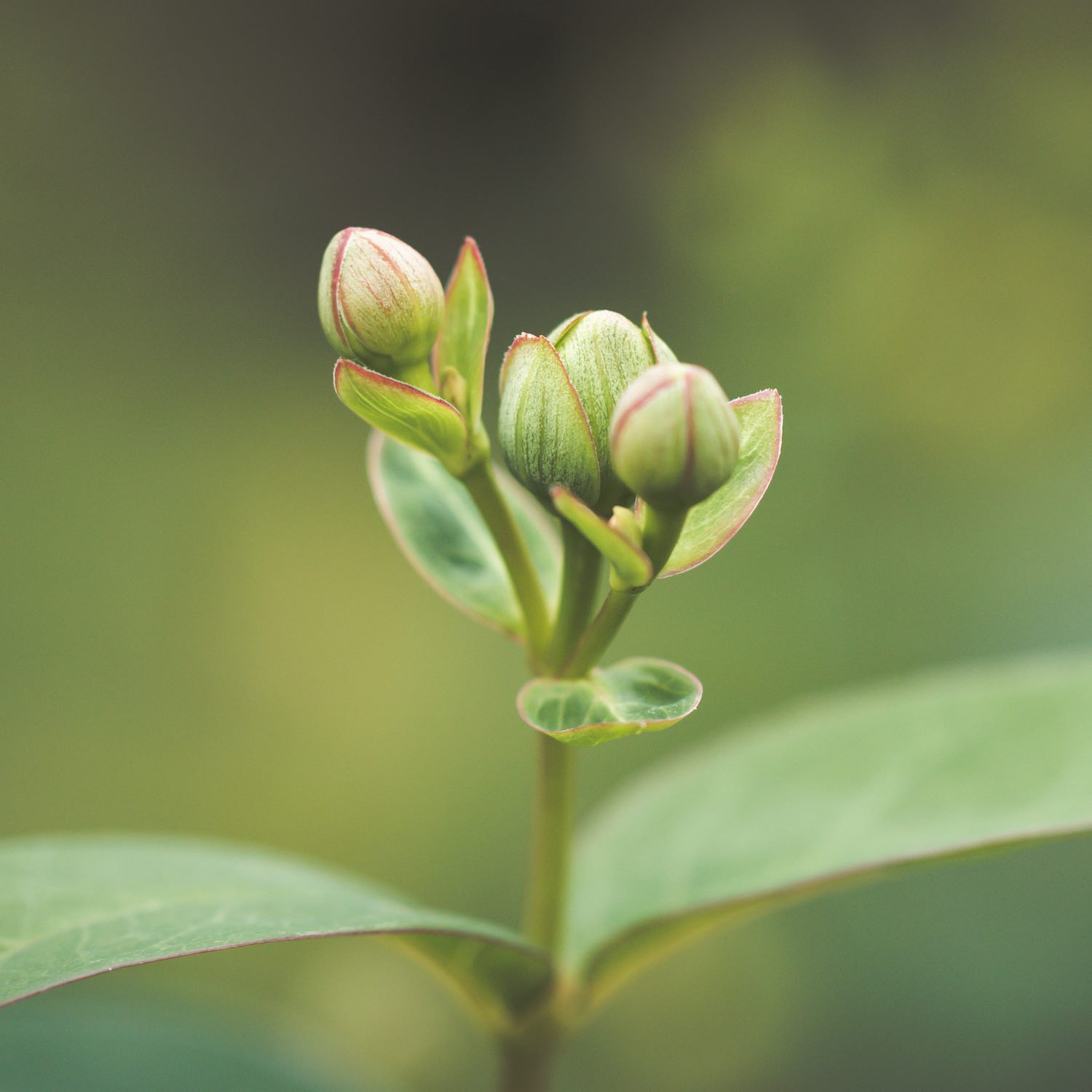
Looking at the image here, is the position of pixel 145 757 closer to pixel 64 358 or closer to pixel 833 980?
pixel 64 358

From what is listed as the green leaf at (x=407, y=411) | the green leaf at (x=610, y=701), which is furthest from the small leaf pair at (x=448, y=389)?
the green leaf at (x=610, y=701)

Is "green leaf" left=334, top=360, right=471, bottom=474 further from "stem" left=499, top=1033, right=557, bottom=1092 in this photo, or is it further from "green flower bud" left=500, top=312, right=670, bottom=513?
"stem" left=499, top=1033, right=557, bottom=1092

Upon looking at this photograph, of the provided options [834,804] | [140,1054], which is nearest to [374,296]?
[834,804]

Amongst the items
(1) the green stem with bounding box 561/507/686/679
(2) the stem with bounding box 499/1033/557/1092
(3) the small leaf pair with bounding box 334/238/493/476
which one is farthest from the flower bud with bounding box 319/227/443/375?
(2) the stem with bounding box 499/1033/557/1092

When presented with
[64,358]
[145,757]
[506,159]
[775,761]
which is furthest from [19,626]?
[775,761]

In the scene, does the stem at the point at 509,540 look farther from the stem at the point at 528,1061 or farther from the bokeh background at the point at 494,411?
the bokeh background at the point at 494,411
